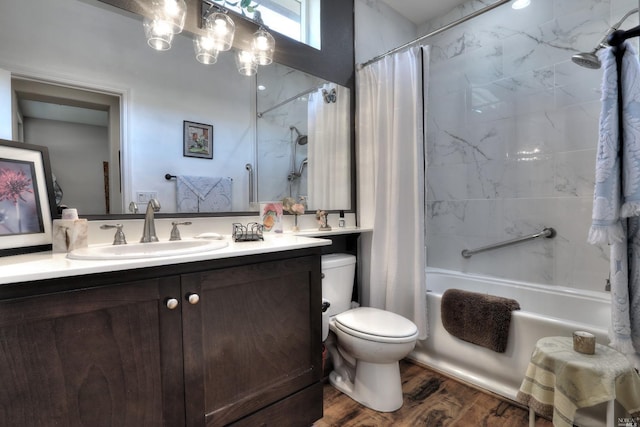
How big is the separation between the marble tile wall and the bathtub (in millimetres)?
111

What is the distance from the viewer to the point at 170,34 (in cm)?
139

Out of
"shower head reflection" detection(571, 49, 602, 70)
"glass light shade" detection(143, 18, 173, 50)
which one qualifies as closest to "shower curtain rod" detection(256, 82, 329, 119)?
"glass light shade" detection(143, 18, 173, 50)

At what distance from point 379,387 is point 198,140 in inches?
61.3

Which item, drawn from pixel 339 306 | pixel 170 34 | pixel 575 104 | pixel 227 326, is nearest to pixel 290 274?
pixel 227 326

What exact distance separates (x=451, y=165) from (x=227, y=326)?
219 centimetres

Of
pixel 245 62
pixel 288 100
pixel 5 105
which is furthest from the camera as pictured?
pixel 288 100

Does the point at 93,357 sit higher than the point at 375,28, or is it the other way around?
the point at 375,28

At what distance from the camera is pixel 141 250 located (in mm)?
1191

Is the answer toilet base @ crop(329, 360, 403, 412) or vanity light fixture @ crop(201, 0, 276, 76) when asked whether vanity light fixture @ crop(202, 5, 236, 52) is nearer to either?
vanity light fixture @ crop(201, 0, 276, 76)

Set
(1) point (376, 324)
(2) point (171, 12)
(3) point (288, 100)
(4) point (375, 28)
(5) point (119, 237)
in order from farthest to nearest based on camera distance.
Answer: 1. (4) point (375, 28)
2. (3) point (288, 100)
3. (1) point (376, 324)
4. (2) point (171, 12)
5. (5) point (119, 237)

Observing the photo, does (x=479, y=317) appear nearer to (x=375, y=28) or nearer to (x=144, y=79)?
(x=144, y=79)

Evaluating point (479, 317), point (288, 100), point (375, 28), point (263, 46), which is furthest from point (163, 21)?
point (479, 317)

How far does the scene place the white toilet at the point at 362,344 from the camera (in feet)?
4.90

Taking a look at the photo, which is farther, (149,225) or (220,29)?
(220,29)
